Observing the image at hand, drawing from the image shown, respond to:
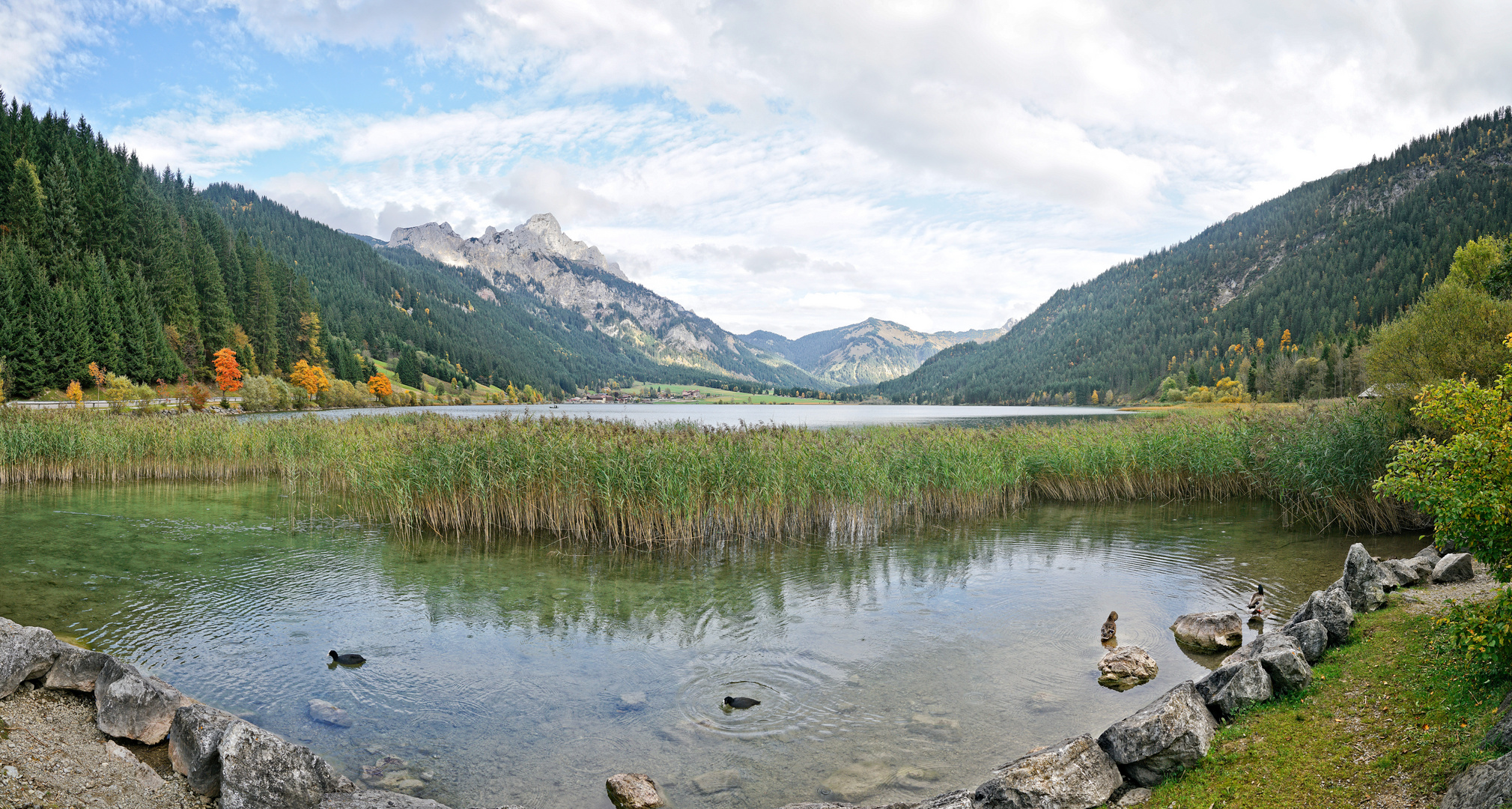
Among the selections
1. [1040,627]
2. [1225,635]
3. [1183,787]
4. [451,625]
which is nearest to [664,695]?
[451,625]

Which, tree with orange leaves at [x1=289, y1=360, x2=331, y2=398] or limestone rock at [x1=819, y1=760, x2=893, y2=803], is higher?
tree with orange leaves at [x1=289, y1=360, x2=331, y2=398]

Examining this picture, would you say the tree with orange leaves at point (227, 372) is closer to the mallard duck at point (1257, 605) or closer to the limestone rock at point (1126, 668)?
the limestone rock at point (1126, 668)

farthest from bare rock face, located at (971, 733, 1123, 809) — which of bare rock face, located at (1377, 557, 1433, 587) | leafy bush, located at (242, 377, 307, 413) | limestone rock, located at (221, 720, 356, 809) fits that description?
leafy bush, located at (242, 377, 307, 413)

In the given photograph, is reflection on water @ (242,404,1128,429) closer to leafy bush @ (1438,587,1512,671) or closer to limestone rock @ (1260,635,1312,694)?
limestone rock @ (1260,635,1312,694)

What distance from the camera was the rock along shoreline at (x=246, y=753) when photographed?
5137mm

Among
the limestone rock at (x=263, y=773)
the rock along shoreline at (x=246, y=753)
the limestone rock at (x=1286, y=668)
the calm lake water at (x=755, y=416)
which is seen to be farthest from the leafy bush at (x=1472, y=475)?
the calm lake water at (x=755, y=416)

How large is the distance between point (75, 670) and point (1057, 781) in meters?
9.13

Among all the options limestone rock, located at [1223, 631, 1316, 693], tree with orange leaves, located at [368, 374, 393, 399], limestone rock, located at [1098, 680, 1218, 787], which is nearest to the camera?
limestone rock, located at [1098, 680, 1218, 787]

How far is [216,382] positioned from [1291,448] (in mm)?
101647

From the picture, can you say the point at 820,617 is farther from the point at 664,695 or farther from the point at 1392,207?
the point at 1392,207

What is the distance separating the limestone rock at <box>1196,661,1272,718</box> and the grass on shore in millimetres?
98

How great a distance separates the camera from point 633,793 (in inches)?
242

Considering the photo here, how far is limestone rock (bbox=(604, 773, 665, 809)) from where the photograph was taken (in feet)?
20.1

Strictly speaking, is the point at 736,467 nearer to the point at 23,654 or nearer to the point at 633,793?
the point at 633,793
